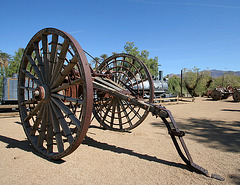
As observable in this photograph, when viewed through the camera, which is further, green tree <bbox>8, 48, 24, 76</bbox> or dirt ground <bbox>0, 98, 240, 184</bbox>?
green tree <bbox>8, 48, 24, 76</bbox>

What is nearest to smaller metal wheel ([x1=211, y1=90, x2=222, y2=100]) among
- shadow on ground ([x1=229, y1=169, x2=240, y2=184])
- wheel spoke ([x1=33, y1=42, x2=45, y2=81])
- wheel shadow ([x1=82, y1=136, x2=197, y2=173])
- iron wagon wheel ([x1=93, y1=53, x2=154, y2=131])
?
iron wagon wheel ([x1=93, y1=53, x2=154, y2=131])

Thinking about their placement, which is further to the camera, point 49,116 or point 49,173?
point 49,116

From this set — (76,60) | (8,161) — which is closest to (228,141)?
(76,60)

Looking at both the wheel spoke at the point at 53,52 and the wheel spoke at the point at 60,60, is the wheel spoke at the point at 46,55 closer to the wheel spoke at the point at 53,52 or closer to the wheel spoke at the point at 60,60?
the wheel spoke at the point at 53,52

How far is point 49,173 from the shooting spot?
2875 mm

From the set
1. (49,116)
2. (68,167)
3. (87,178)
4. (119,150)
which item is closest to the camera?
(87,178)

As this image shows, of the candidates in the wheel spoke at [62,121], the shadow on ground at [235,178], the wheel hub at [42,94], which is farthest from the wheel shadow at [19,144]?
the shadow on ground at [235,178]

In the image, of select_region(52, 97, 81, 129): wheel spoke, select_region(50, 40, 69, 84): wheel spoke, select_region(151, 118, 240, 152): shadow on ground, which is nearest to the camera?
select_region(52, 97, 81, 129): wheel spoke

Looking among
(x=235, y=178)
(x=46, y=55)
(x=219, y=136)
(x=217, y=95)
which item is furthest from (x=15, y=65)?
(x=217, y=95)

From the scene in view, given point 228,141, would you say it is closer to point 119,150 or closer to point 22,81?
point 119,150

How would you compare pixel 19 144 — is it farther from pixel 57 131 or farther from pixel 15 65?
pixel 15 65

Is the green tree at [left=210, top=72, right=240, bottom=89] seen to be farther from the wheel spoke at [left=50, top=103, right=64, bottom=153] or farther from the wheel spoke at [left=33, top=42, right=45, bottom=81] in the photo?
the wheel spoke at [left=50, top=103, right=64, bottom=153]

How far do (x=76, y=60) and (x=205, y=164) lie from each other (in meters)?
2.82

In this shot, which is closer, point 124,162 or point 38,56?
point 124,162
